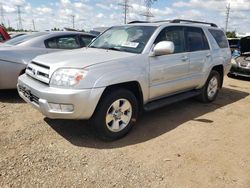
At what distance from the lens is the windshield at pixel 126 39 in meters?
4.36

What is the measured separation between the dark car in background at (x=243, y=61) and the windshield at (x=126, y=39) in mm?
6119

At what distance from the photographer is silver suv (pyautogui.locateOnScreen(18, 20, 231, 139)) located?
3.49m

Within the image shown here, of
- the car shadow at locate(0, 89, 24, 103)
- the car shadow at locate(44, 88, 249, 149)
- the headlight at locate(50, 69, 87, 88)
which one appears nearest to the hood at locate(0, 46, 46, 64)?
the car shadow at locate(0, 89, 24, 103)

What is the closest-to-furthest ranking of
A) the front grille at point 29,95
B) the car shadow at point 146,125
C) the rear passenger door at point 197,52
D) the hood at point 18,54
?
the front grille at point 29,95 < the car shadow at point 146,125 < the rear passenger door at point 197,52 < the hood at point 18,54

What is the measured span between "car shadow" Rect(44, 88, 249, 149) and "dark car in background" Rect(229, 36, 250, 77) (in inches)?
147

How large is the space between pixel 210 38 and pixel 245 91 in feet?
8.95

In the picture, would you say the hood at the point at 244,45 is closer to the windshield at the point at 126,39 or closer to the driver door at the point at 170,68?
the driver door at the point at 170,68

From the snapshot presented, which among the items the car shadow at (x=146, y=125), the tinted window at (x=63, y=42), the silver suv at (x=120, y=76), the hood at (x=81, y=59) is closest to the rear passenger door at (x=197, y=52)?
the silver suv at (x=120, y=76)

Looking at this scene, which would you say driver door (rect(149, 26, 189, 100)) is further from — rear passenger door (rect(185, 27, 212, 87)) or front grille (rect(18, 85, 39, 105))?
front grille (rect(18, 85, 39, 105))

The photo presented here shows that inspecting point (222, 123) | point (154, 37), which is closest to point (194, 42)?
point (154, 37)

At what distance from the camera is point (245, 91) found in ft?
25.5

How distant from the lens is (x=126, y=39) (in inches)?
181

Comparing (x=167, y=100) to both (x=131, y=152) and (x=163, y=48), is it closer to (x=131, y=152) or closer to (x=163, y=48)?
(x=163, y=48)

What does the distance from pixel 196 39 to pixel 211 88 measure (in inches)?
53.0
